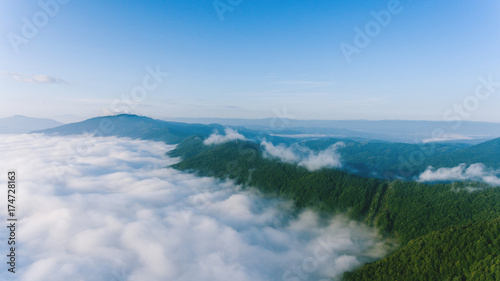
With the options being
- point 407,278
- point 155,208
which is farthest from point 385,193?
point 155,208

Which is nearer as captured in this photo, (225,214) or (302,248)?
(302,248)

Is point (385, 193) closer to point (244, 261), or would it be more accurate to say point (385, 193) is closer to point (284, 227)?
point (284, 227)

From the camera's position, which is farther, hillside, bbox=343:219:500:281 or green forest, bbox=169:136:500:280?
green forest, bbox=169:136:500:280

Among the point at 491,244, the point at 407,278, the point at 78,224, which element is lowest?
the point at 78,224

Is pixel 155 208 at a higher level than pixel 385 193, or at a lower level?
lower

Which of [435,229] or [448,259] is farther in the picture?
[435,229]

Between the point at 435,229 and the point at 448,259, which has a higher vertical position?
the point at 448,259

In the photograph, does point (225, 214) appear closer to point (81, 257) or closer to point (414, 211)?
point (81, 257)

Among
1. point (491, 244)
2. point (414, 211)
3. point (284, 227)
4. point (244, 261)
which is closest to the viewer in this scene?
point (491, 244)

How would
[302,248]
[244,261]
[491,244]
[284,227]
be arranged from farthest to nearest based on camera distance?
[284,227], [302,248], [244,261], [491,244]

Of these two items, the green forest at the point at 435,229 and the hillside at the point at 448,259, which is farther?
the green forest at the point at 435,229
